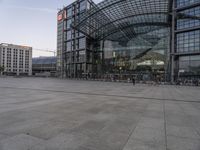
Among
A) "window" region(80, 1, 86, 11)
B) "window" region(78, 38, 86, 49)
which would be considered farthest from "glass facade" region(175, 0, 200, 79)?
"window" region(80, 1, 86, 11)

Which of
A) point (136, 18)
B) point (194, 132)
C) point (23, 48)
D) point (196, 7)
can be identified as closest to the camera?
point (194, 132)

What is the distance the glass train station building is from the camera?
45.5 meters

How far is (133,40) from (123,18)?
11.4m

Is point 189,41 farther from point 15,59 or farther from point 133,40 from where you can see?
point 15,59

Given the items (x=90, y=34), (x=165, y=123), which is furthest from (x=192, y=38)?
(x=165, y=123)

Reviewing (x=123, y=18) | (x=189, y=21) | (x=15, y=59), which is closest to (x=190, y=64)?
(x=189, y=21)

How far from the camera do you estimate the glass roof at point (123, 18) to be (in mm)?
47781

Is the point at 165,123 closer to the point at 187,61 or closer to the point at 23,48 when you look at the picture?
the point at 187,61

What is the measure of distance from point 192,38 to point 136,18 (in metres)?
21.5

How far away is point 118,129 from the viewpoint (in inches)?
196

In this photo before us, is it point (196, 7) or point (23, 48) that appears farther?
point (23, 48)

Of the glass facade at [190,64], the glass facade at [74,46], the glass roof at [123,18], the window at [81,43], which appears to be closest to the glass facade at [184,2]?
the glass roof at [123,18]

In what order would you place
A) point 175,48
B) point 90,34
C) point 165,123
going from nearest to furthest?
point 165,123, point 175,48, point 90,34

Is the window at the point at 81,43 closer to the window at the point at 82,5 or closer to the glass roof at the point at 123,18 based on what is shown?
the glass roof at the point at 123,18
